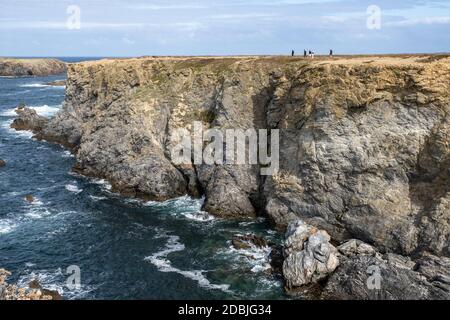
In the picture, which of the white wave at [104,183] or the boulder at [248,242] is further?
the white wave at [104,183]

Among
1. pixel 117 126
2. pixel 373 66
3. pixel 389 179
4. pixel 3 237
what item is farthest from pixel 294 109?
pixel 3 237

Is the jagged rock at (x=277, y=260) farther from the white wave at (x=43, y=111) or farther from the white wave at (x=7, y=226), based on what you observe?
the white wave at (x=43, y=111)

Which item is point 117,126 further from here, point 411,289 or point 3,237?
point 411,289

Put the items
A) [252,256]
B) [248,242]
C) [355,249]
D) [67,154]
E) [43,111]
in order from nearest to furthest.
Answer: [355,249], [252,256], [248,242], [67,154], [43,111]

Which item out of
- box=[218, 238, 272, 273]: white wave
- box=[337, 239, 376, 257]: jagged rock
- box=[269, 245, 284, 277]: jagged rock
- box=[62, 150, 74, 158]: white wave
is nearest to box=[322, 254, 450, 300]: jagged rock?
box=[337, 239, 376, 257]: jagged rock

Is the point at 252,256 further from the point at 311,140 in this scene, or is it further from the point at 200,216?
the point at 311,140

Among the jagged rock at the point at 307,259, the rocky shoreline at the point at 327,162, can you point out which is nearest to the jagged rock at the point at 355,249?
the rocky shoreline at the point at 327,162

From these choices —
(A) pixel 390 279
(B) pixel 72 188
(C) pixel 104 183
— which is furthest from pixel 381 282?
(B) pixel 72 188
